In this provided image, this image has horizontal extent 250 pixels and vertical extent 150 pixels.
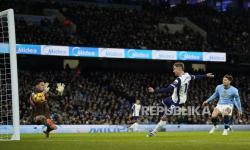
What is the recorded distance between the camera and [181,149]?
9406 mm

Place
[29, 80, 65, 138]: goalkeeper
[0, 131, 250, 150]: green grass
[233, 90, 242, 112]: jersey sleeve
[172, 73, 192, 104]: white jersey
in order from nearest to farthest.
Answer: [0, 131, 250, 150]: green grass < [172, 73, 192, 104]: white jersey < [29, 80, 65, 138]: goalkeeper < [233, 90, 242, 112]: jersey sleeve

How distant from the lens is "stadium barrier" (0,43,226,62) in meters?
33.6

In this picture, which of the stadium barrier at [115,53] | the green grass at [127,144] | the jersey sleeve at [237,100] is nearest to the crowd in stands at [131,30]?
the stadium barrier at [115,53]

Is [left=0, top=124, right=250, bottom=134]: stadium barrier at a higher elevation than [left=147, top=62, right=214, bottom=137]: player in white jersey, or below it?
below

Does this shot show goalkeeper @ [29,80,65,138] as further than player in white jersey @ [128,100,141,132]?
No

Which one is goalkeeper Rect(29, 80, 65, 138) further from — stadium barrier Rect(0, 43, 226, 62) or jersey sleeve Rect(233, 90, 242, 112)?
stadium barrier Rect(0, 43, 226, 62)

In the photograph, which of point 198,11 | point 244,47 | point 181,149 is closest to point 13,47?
point 181,149

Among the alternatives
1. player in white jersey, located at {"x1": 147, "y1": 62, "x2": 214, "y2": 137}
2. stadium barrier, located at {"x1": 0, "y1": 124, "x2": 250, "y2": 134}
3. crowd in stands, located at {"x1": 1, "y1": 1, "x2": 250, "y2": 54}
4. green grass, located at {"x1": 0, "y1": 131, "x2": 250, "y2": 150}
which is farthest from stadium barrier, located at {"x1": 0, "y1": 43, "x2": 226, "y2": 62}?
green grass, located at {"x1": 0, "y1": 131, "x2": 250, "y2": 150}

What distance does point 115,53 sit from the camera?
119 ft

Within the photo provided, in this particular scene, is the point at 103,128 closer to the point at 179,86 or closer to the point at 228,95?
the point at 228,95

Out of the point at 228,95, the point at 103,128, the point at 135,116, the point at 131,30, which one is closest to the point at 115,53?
the point at 131,30

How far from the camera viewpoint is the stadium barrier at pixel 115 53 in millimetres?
33625

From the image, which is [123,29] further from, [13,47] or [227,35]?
[13,47]

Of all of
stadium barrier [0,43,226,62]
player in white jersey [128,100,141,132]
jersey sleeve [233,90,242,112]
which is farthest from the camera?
stadium barrier [0,43,226,62]
